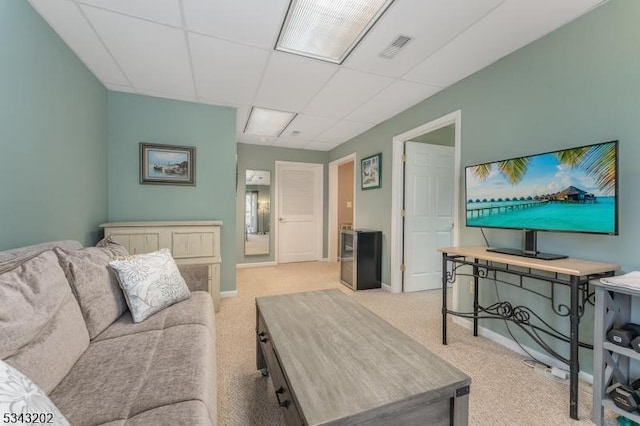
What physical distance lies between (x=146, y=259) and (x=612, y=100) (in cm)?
307

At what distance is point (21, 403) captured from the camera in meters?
0.56

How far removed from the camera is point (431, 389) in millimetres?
922

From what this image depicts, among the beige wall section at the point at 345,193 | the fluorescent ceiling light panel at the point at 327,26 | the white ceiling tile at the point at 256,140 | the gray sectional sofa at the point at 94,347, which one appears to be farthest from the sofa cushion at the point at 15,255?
the beige wall section at the point at 345,193

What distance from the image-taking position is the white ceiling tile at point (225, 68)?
2118mm

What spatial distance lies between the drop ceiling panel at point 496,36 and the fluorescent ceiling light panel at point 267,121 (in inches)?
68.3

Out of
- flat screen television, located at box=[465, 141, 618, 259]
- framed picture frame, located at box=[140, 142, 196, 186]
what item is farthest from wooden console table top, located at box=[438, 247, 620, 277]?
framed picture frame, located at box=[140, 142, 196, 186]

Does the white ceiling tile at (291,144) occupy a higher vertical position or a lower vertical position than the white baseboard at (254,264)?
higher

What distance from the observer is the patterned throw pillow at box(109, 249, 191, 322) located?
156cm

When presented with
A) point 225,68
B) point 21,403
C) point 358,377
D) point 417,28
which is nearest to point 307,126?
point 225,68

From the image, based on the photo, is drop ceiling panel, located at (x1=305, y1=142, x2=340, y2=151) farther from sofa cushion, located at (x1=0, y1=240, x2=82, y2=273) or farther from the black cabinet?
sofa cushion, located at (x1=0, y1=240, x2=82, y2=273)

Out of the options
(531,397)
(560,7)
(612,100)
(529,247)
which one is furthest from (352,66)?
(531,397)

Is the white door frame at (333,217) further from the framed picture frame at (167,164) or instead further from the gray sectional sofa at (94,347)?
the gray sectional sofa at (94,347)

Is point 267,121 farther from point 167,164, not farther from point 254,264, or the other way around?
point 254,264

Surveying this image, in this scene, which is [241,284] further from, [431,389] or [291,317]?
[431,389]
